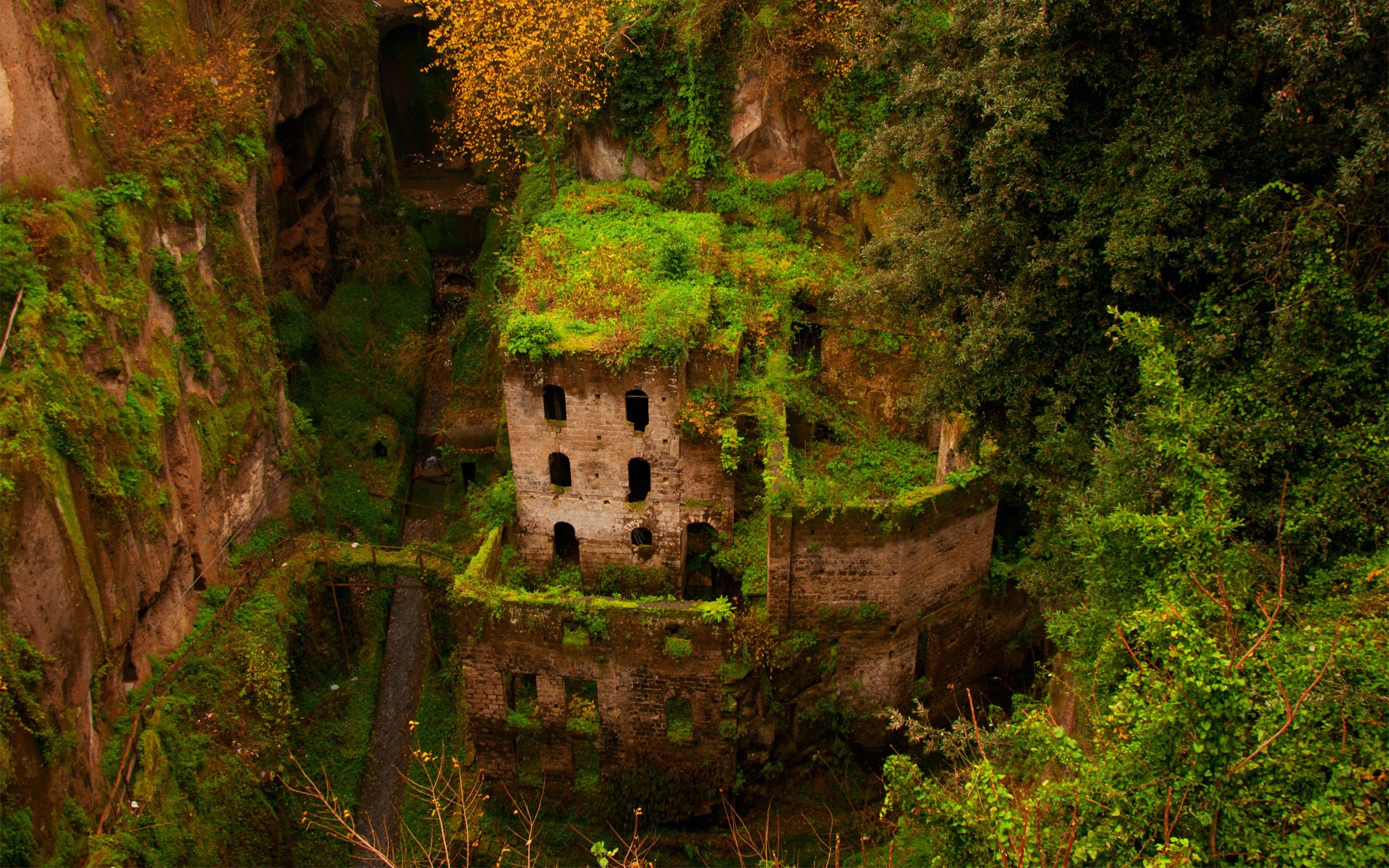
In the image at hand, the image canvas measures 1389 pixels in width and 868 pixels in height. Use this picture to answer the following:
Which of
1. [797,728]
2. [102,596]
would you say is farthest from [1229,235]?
[102,596]

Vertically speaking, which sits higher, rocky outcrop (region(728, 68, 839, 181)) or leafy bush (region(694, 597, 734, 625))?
rocky outcrop (region(728, 68, 839, 181))

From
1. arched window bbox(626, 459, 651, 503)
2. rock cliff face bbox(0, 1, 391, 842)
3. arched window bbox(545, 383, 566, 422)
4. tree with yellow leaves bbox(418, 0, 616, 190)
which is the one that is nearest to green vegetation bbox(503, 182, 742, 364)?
arched window bbox(545, 383, 566, 422)

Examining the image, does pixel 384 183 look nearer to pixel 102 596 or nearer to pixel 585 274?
pixel 585 274

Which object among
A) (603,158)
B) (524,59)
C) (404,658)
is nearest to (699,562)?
(404,658)

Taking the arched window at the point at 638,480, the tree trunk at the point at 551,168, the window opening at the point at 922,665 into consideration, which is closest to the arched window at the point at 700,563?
the arched window at the point at 638,480

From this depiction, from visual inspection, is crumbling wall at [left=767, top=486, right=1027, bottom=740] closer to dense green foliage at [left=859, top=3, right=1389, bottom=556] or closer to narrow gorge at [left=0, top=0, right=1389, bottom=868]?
narrow gorge at [left=0, top=0, right=1389, bottom=868]

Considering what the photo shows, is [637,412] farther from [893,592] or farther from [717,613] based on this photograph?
[893,592]
